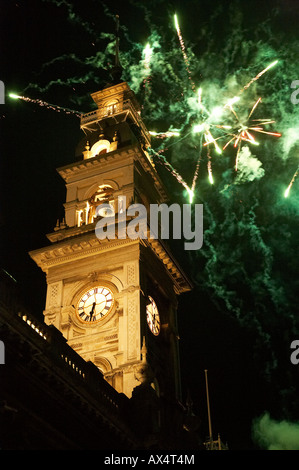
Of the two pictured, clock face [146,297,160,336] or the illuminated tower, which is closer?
the illuminated tower

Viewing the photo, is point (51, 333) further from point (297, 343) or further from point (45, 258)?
point (297, 343)

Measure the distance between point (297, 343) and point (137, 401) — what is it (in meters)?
16.7

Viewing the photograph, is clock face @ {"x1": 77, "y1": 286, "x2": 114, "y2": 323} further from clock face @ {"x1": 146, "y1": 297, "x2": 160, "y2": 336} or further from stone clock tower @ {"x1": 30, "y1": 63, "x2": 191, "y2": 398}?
clock face @ {"x1": 146, "y1": 297, "x2": 160, "y2": 336}

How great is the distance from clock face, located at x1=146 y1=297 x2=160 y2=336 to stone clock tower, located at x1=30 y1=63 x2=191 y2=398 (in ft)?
0.21

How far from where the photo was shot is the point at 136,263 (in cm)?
3950

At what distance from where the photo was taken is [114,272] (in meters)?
40.0

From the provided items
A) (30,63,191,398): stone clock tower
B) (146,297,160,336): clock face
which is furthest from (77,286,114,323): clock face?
Answer: (146,297,160,336): clock face

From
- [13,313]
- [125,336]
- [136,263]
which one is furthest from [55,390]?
[136,263]

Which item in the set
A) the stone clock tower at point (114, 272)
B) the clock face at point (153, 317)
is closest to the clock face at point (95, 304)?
the stone clock tower at point (114, 272)

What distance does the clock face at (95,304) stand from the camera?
128 ft

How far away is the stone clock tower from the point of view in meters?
37.4

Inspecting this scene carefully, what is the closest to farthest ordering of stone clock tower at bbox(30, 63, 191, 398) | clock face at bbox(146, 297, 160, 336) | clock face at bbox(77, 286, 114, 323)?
stone clock tower at bbox(30, 63, 191, 398) → clock face at bbox(77, 286, 114, 323) → clock face at bbox(146, 297, 160, 336)

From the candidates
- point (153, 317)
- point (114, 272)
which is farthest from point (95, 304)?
point (153, 317)

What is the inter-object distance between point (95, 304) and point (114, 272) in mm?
2224
